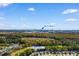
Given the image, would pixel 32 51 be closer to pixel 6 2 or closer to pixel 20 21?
pixel 20 21

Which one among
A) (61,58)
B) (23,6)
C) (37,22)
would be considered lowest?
(61,58)

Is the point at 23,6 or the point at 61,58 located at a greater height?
the point at 23,6

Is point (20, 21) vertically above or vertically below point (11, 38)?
above

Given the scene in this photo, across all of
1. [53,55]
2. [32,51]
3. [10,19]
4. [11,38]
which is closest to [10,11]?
[10,19]

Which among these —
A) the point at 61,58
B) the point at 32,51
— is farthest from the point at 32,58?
the point at 61,58

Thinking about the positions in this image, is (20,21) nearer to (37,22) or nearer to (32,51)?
(37,22)

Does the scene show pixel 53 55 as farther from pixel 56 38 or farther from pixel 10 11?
pixel 10 11
